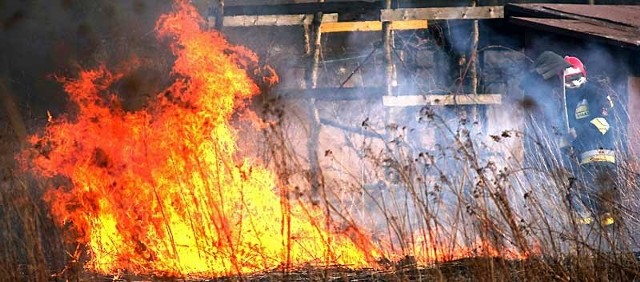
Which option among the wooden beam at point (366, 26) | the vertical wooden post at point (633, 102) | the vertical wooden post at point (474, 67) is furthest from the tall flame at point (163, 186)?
the vertical wooden post at point (633, 102)

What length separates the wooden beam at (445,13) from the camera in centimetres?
1079

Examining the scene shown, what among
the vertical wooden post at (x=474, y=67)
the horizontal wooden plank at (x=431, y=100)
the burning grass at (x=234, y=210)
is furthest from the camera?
the vertical wooden post at (x=474, y=67)

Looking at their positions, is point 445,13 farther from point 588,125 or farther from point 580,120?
point 588,125

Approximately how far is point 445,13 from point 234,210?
15.2 feet

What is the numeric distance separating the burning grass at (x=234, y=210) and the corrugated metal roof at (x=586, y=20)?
5.63ft

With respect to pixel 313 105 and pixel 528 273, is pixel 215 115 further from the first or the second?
pixel 528 273

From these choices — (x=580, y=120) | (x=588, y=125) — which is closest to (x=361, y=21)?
(x=580, y=120)

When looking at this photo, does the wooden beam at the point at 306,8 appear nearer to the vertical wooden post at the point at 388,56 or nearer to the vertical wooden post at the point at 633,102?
the vertical wooden post at the point at 388,56

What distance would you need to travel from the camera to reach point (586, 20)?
34.8 ft

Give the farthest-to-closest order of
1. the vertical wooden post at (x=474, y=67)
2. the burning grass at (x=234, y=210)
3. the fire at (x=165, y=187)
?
the vertical wooden post at (x=474, y=67), the fire at (x=165, y=187), the burning grass at (x=234, y=210)

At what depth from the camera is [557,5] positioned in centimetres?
1162

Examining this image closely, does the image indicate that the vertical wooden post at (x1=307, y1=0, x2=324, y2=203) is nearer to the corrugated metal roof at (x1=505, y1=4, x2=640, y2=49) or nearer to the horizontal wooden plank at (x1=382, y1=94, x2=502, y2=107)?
the horizontal wooden plank at (x1=382, y1=94, x2=502, y2=107)

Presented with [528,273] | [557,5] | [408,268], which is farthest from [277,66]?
[528,273]

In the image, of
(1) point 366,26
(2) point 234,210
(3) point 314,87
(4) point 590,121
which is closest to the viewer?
(2) point 234,210
